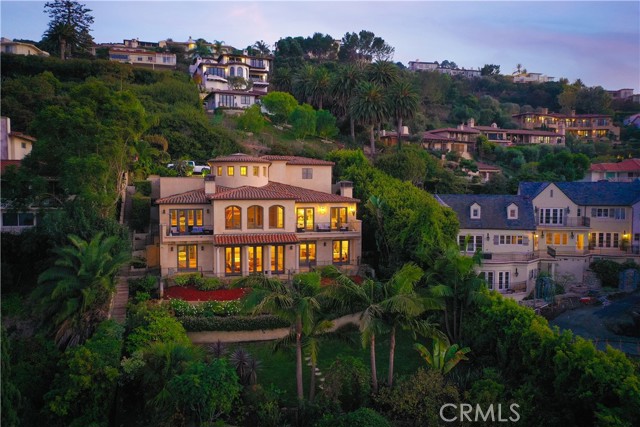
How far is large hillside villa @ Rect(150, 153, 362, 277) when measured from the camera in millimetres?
32562

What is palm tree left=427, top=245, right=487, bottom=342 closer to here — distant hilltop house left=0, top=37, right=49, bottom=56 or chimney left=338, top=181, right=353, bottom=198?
chimney left=338, top=181, right=353, bottom=198

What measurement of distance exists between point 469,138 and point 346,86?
Result: 2264cm

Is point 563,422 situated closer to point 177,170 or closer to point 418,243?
point 418,243

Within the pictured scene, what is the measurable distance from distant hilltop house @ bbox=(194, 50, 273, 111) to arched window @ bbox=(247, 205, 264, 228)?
42.4m

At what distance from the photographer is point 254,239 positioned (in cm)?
3244

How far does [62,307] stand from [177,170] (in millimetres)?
25173

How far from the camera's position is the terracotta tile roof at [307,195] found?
3547cm

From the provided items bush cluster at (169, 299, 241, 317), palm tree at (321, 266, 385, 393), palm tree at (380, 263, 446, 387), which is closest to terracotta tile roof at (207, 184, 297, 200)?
bush cluster at (169, 299, 241, 317)

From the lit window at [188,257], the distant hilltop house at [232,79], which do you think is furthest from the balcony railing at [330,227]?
the distant hilltop house at [232,79]

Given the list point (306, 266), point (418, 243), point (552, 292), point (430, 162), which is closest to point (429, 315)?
point (418, 243)

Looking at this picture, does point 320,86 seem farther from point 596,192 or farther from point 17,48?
point 17,48

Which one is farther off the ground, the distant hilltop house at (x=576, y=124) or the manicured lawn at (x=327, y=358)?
the distant hilltop house at (x=576, y=124)

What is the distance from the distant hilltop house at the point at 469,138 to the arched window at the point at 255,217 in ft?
149

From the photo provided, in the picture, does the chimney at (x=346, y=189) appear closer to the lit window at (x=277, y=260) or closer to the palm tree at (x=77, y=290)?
the lit window at (x=277, y=260)
